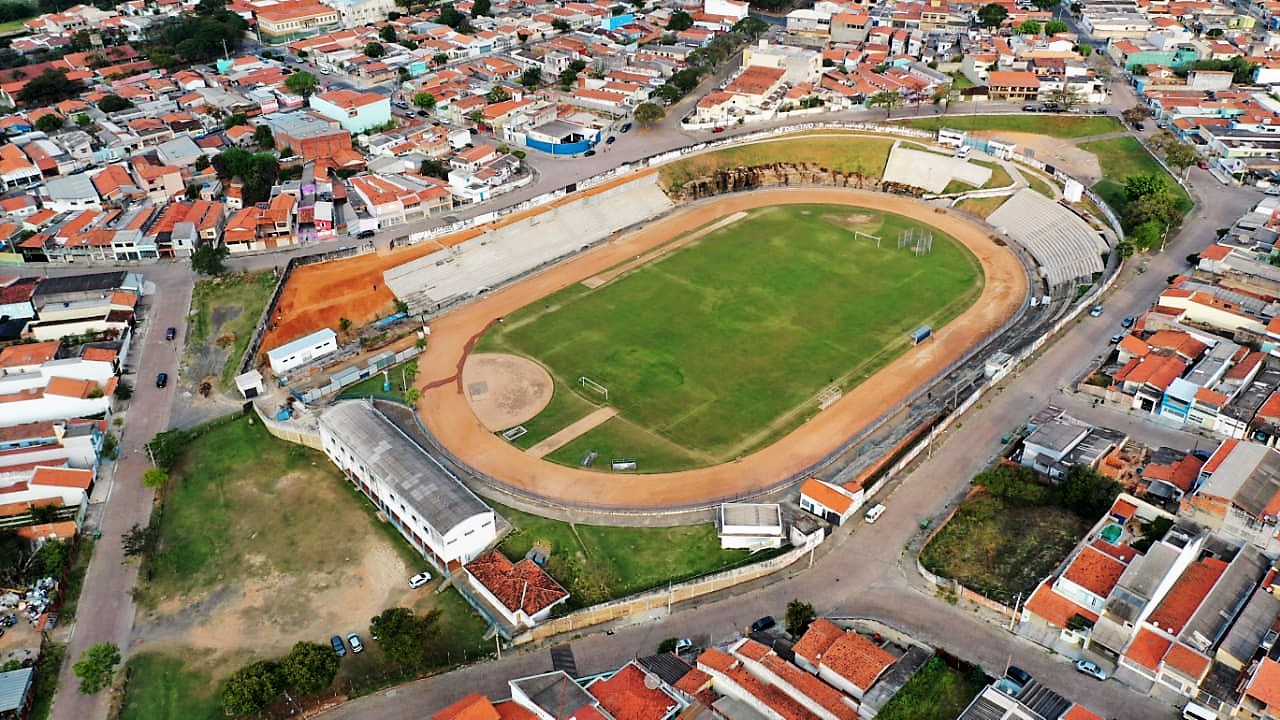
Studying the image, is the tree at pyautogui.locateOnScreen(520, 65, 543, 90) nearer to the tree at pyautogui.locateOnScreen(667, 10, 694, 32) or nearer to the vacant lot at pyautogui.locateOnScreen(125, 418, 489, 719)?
the tree at pyautogui.locateOnScreen(667, 10, 694, 32)

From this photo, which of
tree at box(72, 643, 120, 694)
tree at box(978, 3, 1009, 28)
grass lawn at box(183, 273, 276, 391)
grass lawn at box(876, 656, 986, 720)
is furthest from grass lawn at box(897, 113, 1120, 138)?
tree at box(72, 643, 120, 694)

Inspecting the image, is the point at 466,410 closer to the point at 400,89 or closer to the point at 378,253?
the point at 378,253

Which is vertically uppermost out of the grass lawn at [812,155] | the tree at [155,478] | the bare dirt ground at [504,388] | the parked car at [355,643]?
the grass lawn at [812,155]

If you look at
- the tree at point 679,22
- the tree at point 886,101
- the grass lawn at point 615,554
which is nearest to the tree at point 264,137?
the tree at point 679,22

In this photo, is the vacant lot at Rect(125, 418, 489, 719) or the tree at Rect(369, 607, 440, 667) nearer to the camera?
the tree at Rect(369, 607, 440, 667)

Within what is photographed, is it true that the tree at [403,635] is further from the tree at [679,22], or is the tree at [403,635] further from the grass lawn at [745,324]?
the tree at [679,22]

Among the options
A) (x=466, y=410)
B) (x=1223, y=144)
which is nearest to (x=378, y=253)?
(x=466, y=410)
